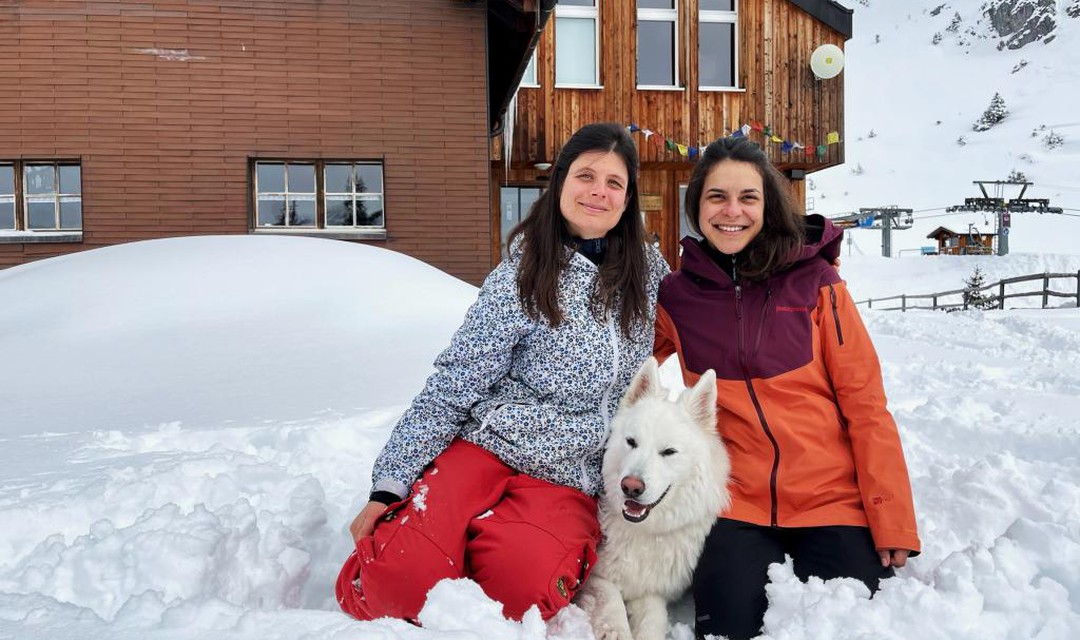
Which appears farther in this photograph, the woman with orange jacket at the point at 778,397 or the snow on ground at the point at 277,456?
the woman with orange jacket at the point at 778,397

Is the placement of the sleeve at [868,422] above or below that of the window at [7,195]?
below

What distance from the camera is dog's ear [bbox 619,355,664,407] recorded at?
8.52 ft

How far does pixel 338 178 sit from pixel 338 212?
0.55m

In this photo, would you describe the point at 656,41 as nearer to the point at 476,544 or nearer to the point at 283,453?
the point at 283,453

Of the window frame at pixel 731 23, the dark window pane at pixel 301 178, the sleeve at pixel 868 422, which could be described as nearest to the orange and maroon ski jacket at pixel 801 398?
the sleeve at pixel 868 422

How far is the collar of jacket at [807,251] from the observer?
8.98ft

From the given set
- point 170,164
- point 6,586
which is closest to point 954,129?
point 170,164

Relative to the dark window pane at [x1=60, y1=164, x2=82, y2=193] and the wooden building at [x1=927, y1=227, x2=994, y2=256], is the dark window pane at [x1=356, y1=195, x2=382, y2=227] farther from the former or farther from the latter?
the wooden building at [x1=927, y1=227, x2=994, y2=256]

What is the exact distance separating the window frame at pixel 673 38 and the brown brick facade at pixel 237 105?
389 centimetres

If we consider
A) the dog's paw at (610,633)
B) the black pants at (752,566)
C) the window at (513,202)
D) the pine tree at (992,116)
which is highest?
the pine tree at (992,116)

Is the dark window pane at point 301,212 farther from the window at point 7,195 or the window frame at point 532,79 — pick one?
the window frame at point 532,79

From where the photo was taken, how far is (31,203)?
1105cm

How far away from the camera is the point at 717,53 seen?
14.2 meters

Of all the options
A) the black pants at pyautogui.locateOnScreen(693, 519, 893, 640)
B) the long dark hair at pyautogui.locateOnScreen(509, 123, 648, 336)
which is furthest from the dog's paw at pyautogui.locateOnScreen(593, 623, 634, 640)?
the long dark hair at pyautogui.locateOnScreen(509, 123, 648, 336)
